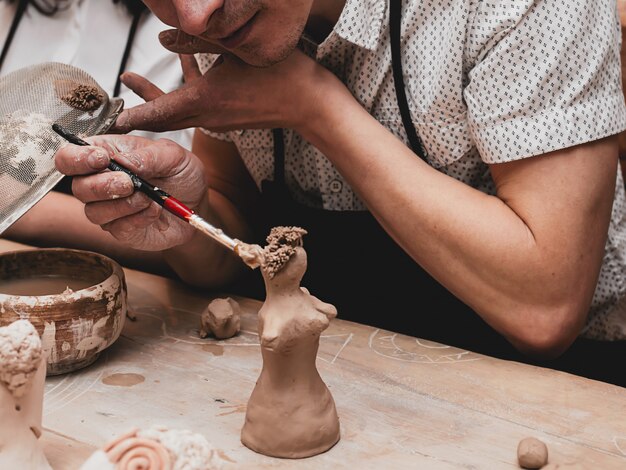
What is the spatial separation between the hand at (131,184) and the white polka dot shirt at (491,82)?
36 cm

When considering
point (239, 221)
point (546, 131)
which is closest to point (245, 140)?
point (239, 221)

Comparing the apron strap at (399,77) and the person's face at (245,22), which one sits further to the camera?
the apron strap at (399,77)

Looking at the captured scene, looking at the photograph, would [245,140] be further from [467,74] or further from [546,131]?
[546,131]

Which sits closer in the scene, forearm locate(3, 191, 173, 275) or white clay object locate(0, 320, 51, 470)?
white clay object locate(0, 320, 51, 470)

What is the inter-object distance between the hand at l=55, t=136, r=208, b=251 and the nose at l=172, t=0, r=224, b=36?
0.22 metres

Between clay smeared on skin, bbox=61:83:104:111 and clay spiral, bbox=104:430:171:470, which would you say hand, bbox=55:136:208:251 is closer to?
clay smeared on skin, bbox=61:83:104:111

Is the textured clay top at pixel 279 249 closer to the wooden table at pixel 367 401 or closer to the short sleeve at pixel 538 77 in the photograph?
the wooden table at pixel 367 401

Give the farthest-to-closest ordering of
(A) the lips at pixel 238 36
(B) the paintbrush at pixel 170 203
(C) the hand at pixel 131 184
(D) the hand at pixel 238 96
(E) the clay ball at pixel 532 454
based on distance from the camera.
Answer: (D) the hand at pixel 238 96, (A) the lips at pixel 238 36, (C) the hand at pixel 131 184, (B) the paintbrush at pixel 170 203, (E) the clay ball at pixel 532 454

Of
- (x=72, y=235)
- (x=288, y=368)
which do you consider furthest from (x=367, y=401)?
(x=72, y=235)

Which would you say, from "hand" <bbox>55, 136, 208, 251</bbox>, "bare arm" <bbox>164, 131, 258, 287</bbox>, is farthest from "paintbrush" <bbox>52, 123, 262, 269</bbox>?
"bare arm" <bbox>164, 131, 258, 287</bbox>

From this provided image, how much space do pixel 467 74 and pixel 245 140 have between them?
1.87 feet

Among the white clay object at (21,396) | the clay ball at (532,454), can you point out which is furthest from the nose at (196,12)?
the clay ball at (532,454)

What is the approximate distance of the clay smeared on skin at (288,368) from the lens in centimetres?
107

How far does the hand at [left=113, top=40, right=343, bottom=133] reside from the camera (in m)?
1.51
